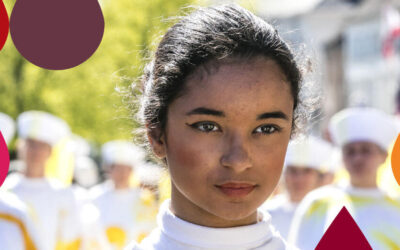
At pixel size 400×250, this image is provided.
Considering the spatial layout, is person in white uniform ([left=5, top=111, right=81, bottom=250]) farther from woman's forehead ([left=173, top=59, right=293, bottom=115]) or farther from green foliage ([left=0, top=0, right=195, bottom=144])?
woman's forehead ([left=173, top=59, right=293, bottom=115])

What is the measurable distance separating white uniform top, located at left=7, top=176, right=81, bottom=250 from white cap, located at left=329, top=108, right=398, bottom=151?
7.51 ft

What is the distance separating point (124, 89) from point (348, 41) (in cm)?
2506

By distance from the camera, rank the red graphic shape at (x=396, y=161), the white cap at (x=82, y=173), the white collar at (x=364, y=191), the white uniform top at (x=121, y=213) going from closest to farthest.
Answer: the red graphic shape at (x=396, y=161)
the white collar at (x=364, y=191)
the white uniform top at (x=121, y=213)
the white cap at (x=82, y=173)

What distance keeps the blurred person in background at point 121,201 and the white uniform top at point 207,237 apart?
14.4 feet

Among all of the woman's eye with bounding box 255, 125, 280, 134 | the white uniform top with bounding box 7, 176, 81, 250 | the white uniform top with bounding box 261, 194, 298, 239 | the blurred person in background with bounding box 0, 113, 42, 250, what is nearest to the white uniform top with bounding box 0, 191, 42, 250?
the blurred person in background with bounding box 0, 113, 42, 250

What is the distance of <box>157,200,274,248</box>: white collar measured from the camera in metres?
1.71

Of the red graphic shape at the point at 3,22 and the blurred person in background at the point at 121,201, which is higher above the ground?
the blurred person in background at the point at 121,201

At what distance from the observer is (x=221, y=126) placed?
5.41 feet

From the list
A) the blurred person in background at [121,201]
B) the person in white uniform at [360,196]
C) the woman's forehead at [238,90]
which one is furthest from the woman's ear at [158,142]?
the blurred person in background at [121,201]

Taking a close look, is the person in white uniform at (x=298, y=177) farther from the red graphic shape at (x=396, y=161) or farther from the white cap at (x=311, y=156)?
the red graphic shape at (x=396, y=161)

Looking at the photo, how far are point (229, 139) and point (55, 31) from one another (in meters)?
0.52

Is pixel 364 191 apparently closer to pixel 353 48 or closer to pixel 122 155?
pixel 122 155

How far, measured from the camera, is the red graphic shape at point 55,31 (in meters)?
1.63

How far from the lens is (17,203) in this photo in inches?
98.2
